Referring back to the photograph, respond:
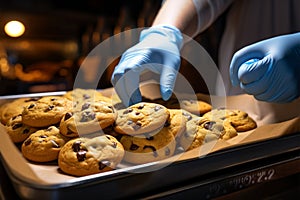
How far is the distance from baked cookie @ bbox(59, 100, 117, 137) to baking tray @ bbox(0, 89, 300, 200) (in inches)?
2.9

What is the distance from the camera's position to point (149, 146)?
61cm

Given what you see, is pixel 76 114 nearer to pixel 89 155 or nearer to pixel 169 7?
pixel 89 155

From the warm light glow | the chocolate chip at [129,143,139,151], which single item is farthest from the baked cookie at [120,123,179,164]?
the warm light glow

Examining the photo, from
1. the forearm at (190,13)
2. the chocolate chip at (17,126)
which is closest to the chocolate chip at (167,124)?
the chocolate chip at (17,126)

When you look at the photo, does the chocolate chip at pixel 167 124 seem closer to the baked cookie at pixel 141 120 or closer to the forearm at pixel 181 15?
the baked cookie at pixel 141 120

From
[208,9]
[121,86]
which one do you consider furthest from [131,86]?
[208,9]

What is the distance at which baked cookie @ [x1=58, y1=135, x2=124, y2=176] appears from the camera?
0.54 meters

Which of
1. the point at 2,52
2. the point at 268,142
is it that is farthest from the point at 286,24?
the point at 2,52

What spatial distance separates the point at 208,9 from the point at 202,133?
1.91 feet

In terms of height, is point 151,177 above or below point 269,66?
below

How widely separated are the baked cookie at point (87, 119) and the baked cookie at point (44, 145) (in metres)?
0.02

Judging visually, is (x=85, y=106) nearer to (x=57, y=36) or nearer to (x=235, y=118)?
(x=235, y=118)

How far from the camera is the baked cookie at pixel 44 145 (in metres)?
0.59

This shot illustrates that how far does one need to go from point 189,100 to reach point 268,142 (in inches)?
12.2
